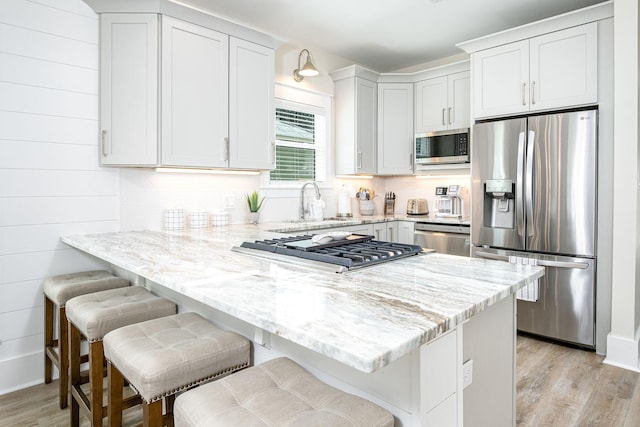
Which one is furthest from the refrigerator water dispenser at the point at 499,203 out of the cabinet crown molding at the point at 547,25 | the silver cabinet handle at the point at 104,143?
the silver cabinet handle at the point at 104,143

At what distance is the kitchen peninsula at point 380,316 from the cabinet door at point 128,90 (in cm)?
109

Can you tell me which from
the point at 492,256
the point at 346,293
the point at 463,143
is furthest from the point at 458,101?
the point at 346,293

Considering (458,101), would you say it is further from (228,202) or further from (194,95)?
(194,95)

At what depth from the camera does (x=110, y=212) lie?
2.79 m

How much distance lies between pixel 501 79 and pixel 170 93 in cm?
258

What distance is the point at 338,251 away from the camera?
1.64m

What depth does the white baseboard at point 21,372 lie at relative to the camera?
7.97 ft

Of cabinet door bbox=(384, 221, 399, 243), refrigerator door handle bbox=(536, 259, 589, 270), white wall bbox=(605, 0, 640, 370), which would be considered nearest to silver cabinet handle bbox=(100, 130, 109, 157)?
cabinet door bbox=(384, 221, 399, 243)

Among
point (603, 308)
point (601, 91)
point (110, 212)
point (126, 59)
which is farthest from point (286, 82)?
point (603, 308)

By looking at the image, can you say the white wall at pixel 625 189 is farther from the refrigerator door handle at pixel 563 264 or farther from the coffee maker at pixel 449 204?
the coffee maker at pixel 449 204

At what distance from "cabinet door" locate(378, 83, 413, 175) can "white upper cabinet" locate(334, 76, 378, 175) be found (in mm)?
83

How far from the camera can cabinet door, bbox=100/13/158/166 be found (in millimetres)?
2633

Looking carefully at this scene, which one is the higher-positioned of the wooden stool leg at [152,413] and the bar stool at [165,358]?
the bar stool at [165,358]

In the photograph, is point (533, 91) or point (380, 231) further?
point (380, 231)
